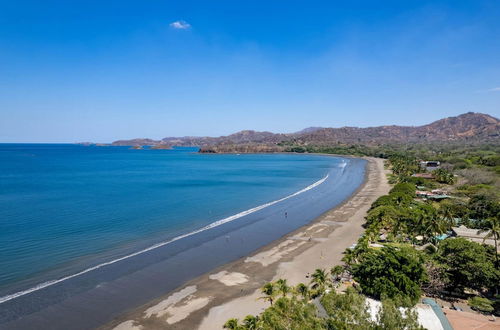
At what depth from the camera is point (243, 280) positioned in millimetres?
27906

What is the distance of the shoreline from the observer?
21.8 meters

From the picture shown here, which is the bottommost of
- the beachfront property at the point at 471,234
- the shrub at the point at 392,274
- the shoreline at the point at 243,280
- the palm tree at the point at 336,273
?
the shoreline at the point at 243,280

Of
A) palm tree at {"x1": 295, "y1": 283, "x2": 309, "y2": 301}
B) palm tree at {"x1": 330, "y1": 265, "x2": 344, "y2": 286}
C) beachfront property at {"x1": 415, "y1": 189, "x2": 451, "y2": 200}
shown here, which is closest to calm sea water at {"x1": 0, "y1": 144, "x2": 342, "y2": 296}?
palm tree at {"x1": 295, "y1": 283, "x2": 309, "y2": 301}

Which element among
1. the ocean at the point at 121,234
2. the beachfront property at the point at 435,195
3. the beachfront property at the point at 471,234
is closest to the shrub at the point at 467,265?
the beachfront property at the point at 471,234

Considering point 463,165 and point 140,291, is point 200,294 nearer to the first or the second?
point 140,291

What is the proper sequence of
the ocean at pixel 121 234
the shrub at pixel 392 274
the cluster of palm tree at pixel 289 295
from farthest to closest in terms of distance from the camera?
the ocean at pixel 121 234 < the shrub at pixel 392 274 < the cluster of palm tree at pixel 289 295

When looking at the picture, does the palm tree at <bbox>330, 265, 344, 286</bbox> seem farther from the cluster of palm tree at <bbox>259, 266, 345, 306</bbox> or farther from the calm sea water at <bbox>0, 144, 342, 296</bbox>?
the calm sea water at <bbox>0, 144, 342, 296</bbox>

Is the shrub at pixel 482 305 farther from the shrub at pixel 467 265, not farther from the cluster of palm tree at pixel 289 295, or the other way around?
the cluster of palm tree at pixel 289 295

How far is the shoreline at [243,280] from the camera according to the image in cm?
2180

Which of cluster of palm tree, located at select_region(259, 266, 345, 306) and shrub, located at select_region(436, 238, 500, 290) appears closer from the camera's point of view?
cluster of palm tree, located at select_region(259, 266, 345, 306)

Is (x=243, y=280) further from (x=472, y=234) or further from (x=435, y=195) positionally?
(x=435, y=195)

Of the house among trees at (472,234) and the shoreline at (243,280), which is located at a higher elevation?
the house among trees at (472,234)

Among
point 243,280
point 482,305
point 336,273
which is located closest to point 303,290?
point 336,273

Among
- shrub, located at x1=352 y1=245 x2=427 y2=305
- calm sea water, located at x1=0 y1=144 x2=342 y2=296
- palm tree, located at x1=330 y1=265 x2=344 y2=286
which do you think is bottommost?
calm sea water, located at x1=0 y1=144 x2=342 y2=296
